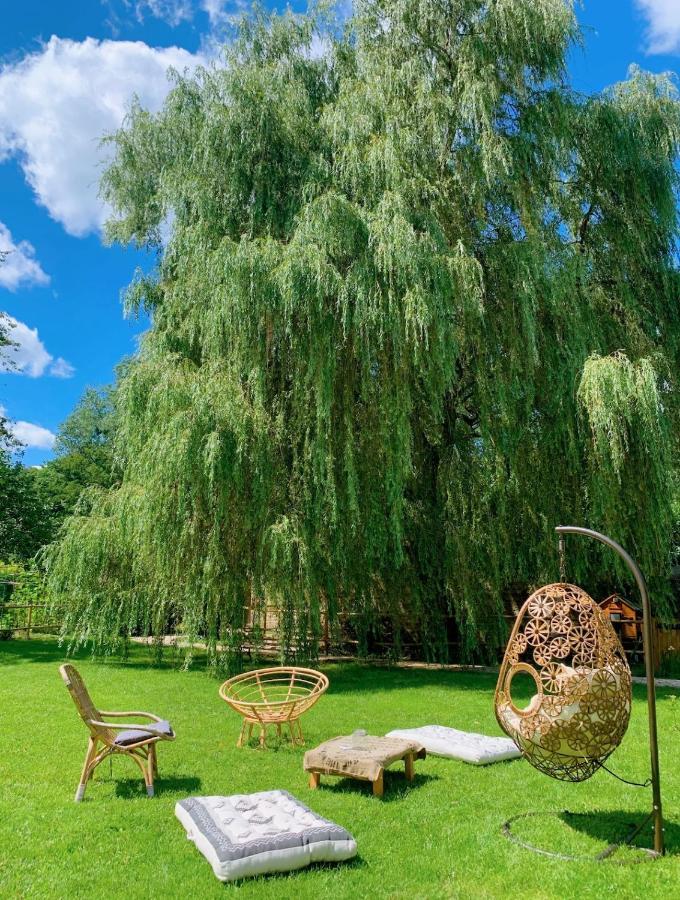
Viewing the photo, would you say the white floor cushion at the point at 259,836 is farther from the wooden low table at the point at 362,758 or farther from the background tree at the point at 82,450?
the background tree at the point at 82,450

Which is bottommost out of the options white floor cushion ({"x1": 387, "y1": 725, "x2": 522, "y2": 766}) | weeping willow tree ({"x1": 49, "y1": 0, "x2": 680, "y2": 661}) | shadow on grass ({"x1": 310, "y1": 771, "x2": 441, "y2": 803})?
shadow on grass ({"x1": 310, "y1": 771, "x2": 441, "y2": 803})

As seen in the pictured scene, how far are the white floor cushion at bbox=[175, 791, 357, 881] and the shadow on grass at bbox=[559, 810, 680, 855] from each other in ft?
4.89

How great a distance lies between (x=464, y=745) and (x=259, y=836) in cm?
264

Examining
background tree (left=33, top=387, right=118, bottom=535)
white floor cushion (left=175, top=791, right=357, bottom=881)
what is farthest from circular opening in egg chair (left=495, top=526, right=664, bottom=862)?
background tree (left=33, top=387, right=118, bottom=535)

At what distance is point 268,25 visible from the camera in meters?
11.6

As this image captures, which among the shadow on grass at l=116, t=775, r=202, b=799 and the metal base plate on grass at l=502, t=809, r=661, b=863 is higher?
the metal base plate on grass at l=502, t=809, r=661, b=863

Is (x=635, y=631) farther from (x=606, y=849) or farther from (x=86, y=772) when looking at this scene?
(x=86, y=772)

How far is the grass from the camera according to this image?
3.43 metres

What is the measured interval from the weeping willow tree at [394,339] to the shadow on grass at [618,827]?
5.17 metres

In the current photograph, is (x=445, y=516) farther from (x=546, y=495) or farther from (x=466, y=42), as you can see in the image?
(x=466, y=42)

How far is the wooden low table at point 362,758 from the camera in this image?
15.5 feet

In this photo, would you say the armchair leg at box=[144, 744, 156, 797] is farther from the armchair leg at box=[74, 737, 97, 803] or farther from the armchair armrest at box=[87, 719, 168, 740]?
the armchair leg at box=[74, 737, 97, 803]

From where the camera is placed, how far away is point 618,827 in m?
4.17

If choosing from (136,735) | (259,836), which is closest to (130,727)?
(136,735)
